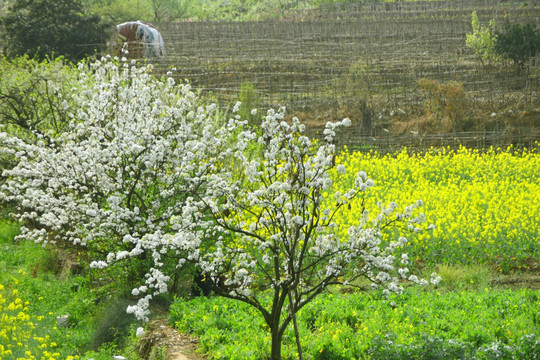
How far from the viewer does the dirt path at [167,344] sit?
5195 millimetres

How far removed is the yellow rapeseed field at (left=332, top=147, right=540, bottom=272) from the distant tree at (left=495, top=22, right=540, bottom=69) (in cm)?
977

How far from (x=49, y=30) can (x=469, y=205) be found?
1933 centimetres

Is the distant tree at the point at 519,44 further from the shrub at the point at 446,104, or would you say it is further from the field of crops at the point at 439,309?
the field of crops at the point at 439,309

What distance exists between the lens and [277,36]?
2595 centimetres

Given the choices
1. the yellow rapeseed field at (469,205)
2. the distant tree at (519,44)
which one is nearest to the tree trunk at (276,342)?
the yellow rapeseed field at (469,205)

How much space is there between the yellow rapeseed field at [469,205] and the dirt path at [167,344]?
2509 millimetres

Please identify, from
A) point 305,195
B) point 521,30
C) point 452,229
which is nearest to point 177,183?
point 305,195

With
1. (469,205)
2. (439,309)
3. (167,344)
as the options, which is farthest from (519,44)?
(167,344)

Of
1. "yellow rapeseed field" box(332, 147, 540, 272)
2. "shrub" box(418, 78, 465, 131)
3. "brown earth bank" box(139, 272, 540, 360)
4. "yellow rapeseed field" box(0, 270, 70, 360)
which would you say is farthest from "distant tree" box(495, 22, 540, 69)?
"yellow rapeseed field" box(0, 270, 70, 360)

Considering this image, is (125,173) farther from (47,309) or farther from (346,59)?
(346,59)

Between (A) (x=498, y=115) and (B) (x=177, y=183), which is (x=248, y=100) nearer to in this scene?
(A) (x=498, y=115)

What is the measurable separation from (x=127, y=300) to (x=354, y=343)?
9.94 ft

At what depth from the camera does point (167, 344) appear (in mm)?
5469

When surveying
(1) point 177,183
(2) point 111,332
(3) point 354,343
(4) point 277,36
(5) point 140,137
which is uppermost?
(4) point 277,36
